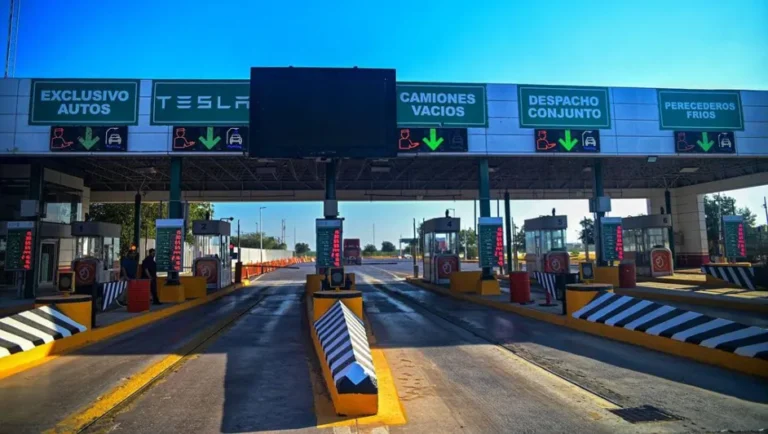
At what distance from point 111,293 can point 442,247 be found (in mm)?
14767

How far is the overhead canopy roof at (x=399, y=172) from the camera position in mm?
20594

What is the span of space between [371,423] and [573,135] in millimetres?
15457

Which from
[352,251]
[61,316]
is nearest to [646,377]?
[61,316]

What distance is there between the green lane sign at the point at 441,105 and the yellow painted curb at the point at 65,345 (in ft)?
32.2

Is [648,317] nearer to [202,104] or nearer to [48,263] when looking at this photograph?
[202,104]

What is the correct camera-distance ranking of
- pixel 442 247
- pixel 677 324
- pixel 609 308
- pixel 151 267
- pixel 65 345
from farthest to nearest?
pixel 442 247, pixel 151 267, pixel 609 308, pixel 65 345, pixel 677 324

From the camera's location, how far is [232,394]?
6.05 m

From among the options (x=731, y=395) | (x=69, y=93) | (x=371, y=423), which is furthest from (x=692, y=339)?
(x=69, y=93)

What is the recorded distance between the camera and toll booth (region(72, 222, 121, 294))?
20.4 metres

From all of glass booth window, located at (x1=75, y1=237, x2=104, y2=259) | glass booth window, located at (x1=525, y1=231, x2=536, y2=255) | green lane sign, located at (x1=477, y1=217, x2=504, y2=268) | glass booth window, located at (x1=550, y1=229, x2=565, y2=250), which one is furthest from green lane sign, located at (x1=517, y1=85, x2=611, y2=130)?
glass booth window, located at (x1=75, y1=237, x2=104, y2=259)

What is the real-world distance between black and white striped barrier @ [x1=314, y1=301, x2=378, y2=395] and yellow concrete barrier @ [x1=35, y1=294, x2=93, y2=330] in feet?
16.9

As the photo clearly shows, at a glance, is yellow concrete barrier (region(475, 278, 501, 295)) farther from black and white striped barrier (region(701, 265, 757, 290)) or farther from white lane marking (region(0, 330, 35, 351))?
white lane marking (region(0, 330, 35, 351))

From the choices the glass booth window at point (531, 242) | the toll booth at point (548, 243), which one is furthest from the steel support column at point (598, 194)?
the glass booth window at point (531, 242)

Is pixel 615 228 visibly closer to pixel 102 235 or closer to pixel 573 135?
pixel 573 135
